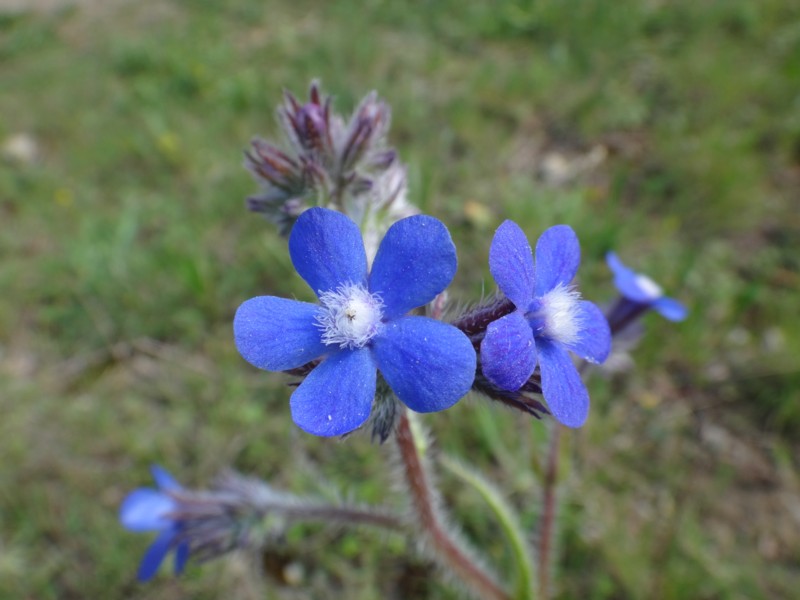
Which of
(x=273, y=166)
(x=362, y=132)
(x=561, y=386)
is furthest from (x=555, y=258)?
(x=273, y=166)

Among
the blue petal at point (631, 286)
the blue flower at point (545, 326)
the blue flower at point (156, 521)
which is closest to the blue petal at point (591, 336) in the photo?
the blue flower at point (545, 326)

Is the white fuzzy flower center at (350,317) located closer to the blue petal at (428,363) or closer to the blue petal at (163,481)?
the blue petal at (428,363)

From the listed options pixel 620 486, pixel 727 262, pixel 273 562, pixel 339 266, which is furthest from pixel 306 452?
pixel 727 262

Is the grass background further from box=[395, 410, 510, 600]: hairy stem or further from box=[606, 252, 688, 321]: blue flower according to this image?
box=[606, 252, 688, 321]: blue flower

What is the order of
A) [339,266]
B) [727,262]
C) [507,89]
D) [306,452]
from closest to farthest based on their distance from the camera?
[339,266] → [306,452] → [727,262] → [507,89]

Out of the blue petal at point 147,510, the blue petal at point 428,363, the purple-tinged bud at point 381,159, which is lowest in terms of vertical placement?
the blue petal at point 147,510

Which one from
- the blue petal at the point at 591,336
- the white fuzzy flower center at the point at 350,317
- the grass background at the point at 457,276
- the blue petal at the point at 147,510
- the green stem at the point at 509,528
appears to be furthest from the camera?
the grass background at the point at 457,276

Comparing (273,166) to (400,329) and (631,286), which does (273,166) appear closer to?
(400,329)

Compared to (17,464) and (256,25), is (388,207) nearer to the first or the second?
(17,464)

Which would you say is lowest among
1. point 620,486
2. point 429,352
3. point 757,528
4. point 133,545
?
point 757,528
